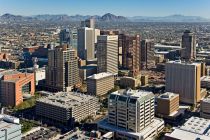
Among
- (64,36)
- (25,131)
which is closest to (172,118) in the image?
(25,131)

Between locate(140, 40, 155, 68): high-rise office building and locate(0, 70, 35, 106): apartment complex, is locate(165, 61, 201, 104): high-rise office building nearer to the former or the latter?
locate(0, 70, 35, 106): apartment complex

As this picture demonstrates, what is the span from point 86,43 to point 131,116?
140 feet

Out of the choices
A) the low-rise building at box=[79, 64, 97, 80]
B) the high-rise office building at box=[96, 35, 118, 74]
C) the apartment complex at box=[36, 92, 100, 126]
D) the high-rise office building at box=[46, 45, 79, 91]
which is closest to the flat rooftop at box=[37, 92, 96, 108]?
the apartment complex at box=[36, 92, 100, 126]

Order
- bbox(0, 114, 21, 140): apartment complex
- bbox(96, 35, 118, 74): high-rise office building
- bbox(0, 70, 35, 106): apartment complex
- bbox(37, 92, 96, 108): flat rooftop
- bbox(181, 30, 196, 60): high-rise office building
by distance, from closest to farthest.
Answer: bbox(0, 114, 21, 140): apartment complex
bbox(37, 92, 96, 108): flat rooftop
bbox(0, 70, 35, 106): apartment complex
bbox(96, 35, 118, 74): high-rise office building
bbox(181, 30, 196, 60): high-rise office building

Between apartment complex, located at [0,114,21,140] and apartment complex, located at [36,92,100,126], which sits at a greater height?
apartment complex, located at [0,114,21,140]

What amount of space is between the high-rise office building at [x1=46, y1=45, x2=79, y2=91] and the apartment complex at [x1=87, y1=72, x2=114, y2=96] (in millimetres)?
3409

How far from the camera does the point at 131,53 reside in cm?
6544

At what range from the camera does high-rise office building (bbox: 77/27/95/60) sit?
242ft

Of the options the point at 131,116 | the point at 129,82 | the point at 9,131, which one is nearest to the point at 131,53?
the point at 129,82

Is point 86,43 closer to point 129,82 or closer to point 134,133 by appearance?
point 129,82

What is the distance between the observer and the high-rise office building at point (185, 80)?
44.3m

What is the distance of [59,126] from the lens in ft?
124

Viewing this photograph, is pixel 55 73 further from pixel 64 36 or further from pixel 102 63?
pixel 64 36

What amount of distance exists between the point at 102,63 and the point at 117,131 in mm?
24858
